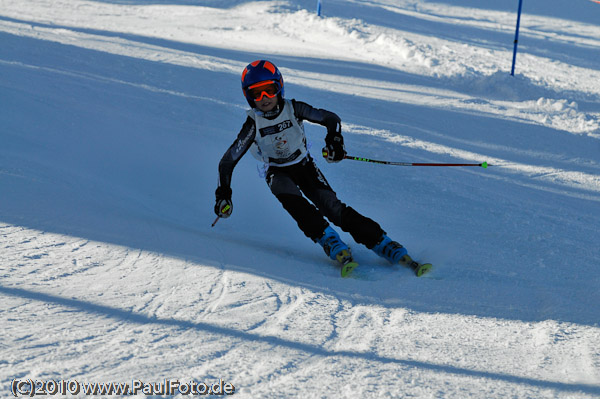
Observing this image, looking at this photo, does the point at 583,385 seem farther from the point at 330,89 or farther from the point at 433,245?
the point at 330,89

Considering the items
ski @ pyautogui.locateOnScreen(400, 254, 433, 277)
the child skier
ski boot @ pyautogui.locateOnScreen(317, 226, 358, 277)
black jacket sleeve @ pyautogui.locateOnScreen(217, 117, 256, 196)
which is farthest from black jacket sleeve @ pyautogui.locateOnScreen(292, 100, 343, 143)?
ski @ pyautogui.locateOnScreen(400, 254, 433, 277)

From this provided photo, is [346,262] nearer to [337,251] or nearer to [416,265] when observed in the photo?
[337,251]

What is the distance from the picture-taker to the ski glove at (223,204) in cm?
457

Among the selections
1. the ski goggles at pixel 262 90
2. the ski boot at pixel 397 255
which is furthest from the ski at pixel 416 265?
the ski goggles at pixel 262 90

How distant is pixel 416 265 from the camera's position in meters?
4.27

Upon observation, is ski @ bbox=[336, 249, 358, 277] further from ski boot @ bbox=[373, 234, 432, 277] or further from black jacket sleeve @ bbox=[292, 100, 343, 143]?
black jacket sleeve @ bbox=[292, 100, 343, 143]

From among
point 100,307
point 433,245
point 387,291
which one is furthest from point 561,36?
point 100,307

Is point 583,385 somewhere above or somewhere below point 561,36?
below

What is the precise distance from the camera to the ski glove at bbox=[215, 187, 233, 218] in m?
4.57

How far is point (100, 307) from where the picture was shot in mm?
3238

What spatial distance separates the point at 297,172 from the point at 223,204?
2.43 feet

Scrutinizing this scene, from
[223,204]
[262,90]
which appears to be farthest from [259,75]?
[223,204]

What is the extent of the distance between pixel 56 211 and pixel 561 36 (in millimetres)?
16364

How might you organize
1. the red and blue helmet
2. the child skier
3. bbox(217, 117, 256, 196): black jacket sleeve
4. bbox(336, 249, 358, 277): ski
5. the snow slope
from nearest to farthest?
1. the snow slope
2. bbox(336, 249, 358, 277): ski
3. the child skier
4. the red and blue helmet
5. bbox(217, 117, 256, 196): black jacket sleeve
